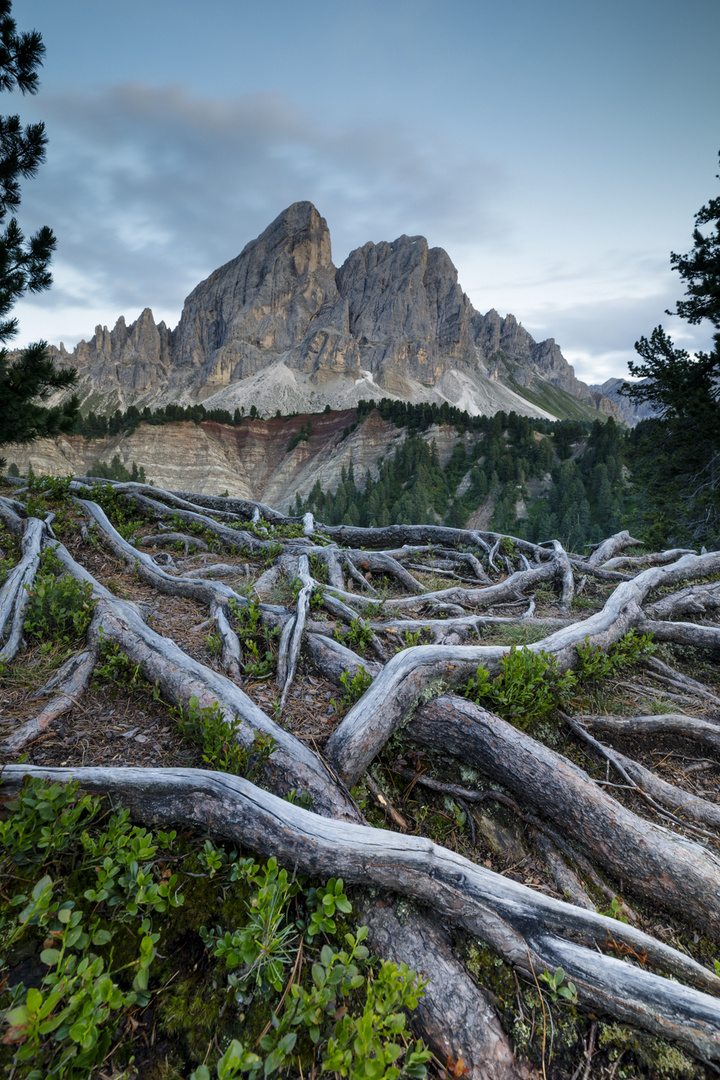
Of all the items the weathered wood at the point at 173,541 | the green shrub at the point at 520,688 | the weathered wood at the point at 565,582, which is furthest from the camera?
the weathered wood at the point at 173,541

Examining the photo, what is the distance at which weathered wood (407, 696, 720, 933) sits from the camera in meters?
2.95

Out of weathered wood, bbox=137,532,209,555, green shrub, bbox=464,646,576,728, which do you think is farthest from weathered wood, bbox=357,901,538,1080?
weathered wood, bbox=137,532,209,555

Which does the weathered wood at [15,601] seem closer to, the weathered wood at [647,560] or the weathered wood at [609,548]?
the weathered wood at [647,560]

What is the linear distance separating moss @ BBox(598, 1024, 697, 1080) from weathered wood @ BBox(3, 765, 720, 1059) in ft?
0.16

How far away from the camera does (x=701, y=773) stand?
14.0 feet

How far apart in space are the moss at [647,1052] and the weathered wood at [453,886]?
0.16 feet

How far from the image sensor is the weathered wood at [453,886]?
2.13 meters

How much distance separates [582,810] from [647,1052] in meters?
1.30

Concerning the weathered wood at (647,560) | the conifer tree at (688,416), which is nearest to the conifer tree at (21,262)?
the weathered wood at (647,560)

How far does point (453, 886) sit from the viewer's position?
8.21 ft

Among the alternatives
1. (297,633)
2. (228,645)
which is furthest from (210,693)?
(297,633)

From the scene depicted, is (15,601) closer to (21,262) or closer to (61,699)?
(61,699)

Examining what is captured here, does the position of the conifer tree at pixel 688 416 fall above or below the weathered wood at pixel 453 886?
above

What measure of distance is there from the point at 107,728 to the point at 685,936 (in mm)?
4729
